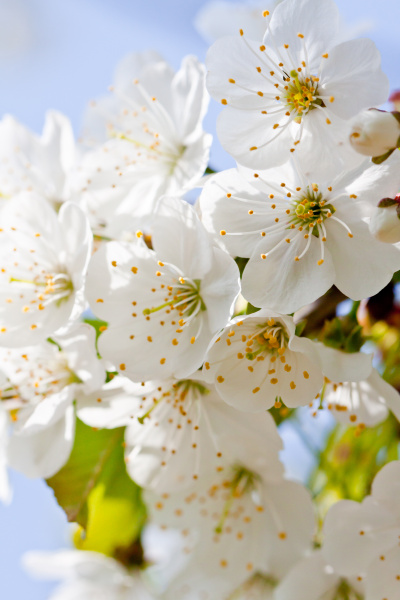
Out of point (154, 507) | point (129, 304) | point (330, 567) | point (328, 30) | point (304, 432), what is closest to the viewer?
point (328, 30)

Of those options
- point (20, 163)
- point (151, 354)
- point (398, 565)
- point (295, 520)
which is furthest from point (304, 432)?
point (20, 163)

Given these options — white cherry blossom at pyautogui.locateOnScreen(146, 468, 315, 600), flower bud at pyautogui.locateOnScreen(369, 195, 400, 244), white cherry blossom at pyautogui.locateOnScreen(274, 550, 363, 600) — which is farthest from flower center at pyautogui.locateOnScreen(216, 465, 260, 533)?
flower bud at pyautogui.locateOnScreen(369, 195, 400, 244)

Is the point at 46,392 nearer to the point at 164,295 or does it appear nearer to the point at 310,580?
the point at 164,295

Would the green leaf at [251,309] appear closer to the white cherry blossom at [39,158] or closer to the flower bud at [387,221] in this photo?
the flower bud at [387,221]

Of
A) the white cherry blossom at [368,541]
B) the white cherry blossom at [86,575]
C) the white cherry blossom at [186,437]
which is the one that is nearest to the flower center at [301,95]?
the white cherry blossom at [186,437]

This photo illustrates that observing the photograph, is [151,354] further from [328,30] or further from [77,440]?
[328,30]
